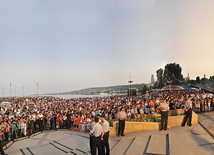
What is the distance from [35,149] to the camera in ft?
28.6

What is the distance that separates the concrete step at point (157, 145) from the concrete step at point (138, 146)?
38 centimetres

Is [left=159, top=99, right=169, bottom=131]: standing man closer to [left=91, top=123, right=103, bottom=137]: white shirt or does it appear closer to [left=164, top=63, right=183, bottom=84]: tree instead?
[left=91, top=123, right=103, bottom=137]: white shirt

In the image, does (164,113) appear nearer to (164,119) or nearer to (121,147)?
(164,119)

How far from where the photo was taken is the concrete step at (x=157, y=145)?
5.18 meters

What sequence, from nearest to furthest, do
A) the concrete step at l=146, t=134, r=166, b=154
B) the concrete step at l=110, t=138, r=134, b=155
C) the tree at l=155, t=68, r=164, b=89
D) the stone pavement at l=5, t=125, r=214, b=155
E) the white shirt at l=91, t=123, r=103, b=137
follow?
the stone pavement at l=5, t=125, r=214, b=155 → the concrete step at l=146, t=134, r=166, b=154 → the white shirt at l=91, t=123, r=103, b=137 → the concrete step at l=110, t=138, r=134, b=155 → the tree at l=155, t=68, r=164, b=89

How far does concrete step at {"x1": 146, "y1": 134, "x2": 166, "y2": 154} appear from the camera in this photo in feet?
17.0

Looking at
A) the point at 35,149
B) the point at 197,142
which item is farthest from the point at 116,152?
the point at 35,149

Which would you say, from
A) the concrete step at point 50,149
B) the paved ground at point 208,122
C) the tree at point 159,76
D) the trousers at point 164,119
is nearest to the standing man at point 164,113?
the trousers at point 164,119

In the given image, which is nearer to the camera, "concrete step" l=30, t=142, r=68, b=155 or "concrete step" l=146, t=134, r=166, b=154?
"concrete step" l=146, t=134, r=166, b=154

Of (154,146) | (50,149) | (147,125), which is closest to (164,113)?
(147,125)

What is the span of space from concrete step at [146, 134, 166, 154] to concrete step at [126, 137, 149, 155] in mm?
379

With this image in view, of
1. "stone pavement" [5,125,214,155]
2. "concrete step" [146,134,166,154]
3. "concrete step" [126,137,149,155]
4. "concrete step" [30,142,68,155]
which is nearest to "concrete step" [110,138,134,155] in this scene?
"stone pavement" [5,125,214,155]

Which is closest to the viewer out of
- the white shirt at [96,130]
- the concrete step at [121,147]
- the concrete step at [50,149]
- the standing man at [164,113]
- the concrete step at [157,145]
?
the concrete step at [157,145]

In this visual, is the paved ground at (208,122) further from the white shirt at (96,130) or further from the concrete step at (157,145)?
the white shirt at (96,130)
